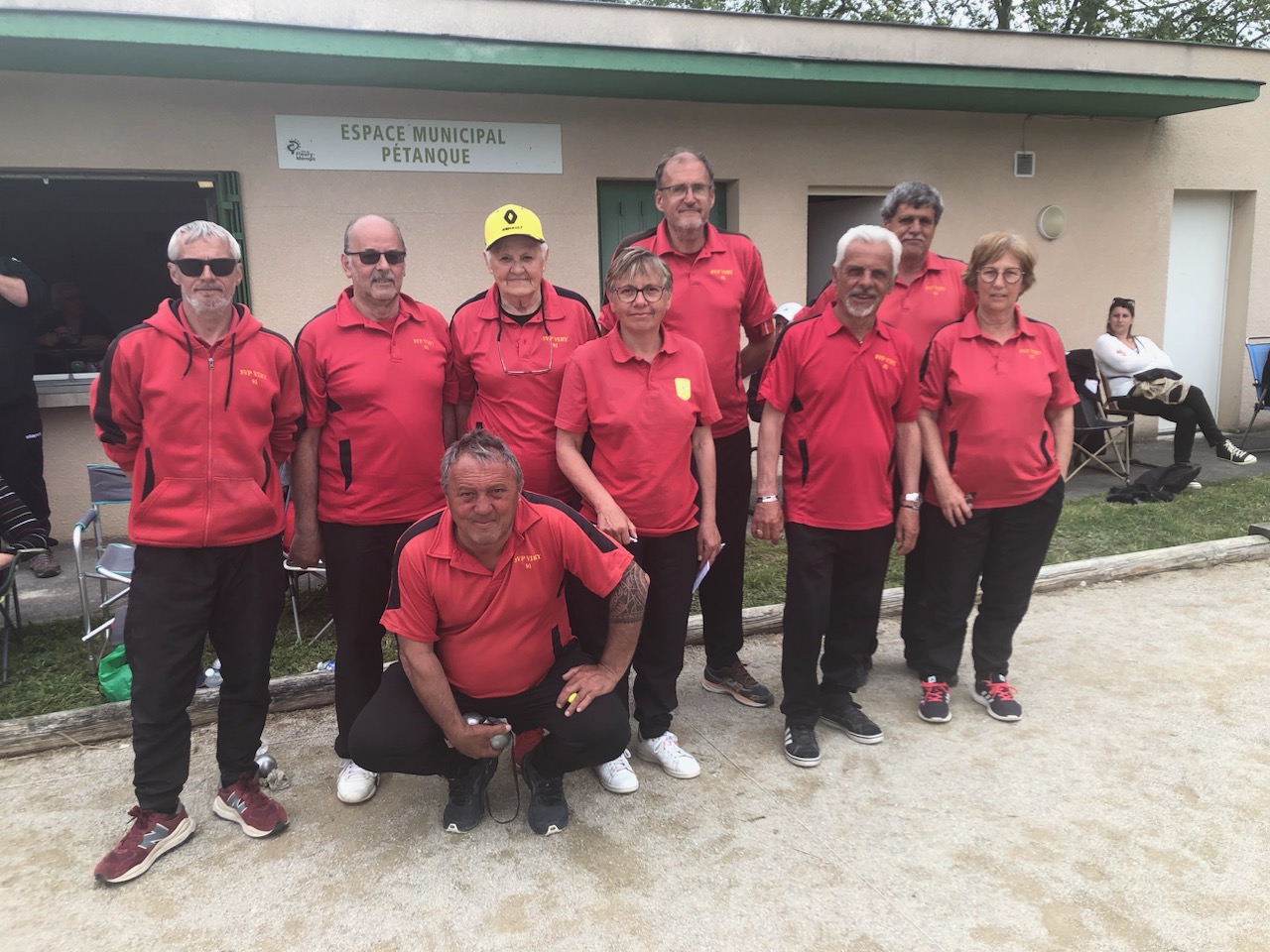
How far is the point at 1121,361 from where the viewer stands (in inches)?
308

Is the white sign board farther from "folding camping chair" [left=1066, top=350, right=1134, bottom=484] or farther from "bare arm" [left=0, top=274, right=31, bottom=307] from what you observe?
"folding camping chair" [left=1066, top=350, right=1134, bottom=484]

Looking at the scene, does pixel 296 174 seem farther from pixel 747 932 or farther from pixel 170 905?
pixel 747 932

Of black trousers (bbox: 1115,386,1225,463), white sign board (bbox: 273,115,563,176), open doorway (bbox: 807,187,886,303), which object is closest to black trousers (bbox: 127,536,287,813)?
white sign board (bbox: 273,115,563,176)

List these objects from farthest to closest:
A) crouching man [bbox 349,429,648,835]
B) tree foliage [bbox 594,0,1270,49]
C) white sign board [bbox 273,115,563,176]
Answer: tree foliage [bbox 594,0,1270,49], white sign board [bbox 273,115,563,176], crouching man [bbox 349,429,648,835]

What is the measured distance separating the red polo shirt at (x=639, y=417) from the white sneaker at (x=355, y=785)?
1252mm

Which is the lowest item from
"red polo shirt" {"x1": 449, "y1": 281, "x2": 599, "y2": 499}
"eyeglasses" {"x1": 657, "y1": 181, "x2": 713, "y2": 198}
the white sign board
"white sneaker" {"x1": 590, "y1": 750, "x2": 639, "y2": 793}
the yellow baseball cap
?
"white sneaker" {"x1": 590, "y1": 750, "x2": 639, "y2": 793}

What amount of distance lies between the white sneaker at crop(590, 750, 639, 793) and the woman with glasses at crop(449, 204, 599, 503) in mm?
1038

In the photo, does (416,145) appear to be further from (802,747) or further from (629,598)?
(802,747)

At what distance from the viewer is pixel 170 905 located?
2525 millimetres

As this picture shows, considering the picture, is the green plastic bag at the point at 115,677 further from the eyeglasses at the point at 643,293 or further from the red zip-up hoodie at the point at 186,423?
the eyeglasses at the point at 643,293

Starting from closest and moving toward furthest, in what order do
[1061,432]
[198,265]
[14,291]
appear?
[198,265]
[1061,432]
[14,291]

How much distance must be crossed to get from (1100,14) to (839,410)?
21211 mm

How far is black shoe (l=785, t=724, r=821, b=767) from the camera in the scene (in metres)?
3.23

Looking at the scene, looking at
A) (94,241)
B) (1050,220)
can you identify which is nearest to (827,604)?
(94,241)
